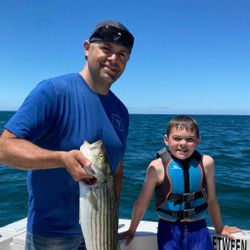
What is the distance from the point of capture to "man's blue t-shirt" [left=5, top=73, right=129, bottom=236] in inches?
96.8

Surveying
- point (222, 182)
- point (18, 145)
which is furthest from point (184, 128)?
point (222, 182)

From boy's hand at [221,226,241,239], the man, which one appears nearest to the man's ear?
the man

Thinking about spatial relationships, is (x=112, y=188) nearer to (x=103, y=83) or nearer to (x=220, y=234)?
(x=103, y=83)

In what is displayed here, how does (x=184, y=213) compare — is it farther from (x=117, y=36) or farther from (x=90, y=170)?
(x=117, y=36)

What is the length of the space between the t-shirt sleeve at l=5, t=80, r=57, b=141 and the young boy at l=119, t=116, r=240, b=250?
1.71m

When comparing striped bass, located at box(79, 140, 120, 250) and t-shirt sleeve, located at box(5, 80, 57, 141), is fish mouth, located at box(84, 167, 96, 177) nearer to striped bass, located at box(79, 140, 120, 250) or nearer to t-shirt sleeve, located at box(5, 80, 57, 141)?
striped bass, located at box(79, 140, 120, 250)

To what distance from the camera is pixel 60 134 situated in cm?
258

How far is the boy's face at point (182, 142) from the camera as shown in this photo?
3.85 m

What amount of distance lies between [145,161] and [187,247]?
45.4 feet

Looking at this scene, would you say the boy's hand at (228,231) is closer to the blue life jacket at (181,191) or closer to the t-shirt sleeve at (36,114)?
the blue life jacket at (181,191)

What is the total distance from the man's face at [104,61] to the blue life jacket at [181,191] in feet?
4.98

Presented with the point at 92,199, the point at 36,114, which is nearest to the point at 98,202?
the point at 92,199

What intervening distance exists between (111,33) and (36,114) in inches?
35.0

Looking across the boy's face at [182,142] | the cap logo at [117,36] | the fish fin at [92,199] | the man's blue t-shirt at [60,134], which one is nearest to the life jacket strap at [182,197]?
the boy's face at [182,142]
